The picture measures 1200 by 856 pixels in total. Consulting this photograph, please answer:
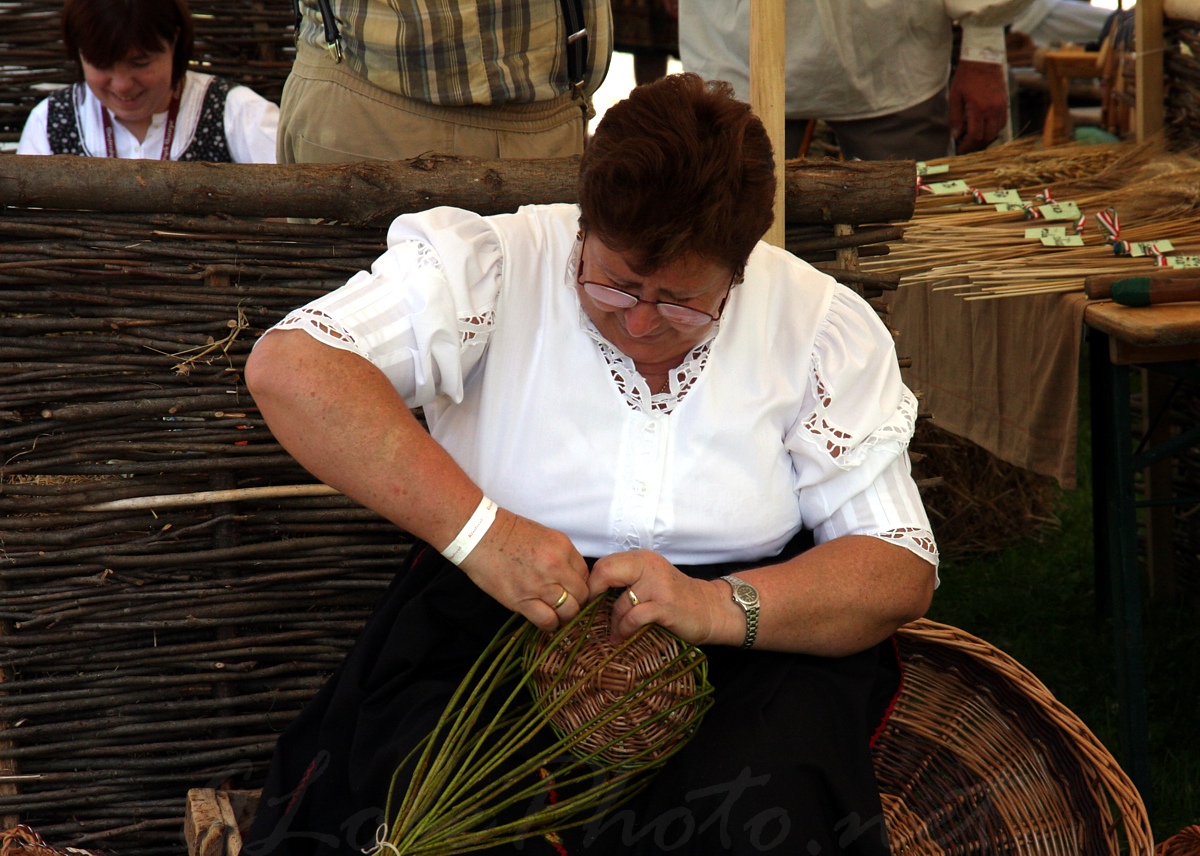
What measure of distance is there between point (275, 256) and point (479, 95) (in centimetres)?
58

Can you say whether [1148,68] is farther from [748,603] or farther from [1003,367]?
[748,603]

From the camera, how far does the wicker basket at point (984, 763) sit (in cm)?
182

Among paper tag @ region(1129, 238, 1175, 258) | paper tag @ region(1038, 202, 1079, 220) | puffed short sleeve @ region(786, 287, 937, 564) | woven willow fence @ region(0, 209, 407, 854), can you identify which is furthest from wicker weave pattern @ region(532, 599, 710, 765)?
paper tag @ region(1038, 202, 1079, 220)

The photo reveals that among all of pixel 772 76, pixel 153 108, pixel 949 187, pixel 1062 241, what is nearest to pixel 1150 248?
pixel 1062 241

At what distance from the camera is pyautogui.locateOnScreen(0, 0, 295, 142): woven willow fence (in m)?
3.69

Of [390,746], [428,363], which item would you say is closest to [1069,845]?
[390,746]

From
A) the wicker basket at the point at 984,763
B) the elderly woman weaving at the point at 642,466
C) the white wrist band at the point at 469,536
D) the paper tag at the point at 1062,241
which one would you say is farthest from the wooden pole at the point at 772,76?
the paper tag at the point at 1062,241

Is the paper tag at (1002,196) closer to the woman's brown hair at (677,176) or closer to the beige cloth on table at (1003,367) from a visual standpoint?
the beige cloth on table at (1003,367)

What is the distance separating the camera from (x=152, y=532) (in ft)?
7.03

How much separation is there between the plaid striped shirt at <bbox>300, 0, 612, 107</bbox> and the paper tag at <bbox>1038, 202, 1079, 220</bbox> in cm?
145

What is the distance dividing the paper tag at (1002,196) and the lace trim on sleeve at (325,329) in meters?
2.26

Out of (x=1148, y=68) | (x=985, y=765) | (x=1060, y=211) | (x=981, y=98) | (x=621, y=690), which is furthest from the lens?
(x=1148, y=68)

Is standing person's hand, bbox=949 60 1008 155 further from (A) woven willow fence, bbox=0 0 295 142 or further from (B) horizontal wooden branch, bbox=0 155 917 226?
(A) woven willow fence, bbox=0 0 295 142

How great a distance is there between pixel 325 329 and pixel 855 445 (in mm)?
→ 746
